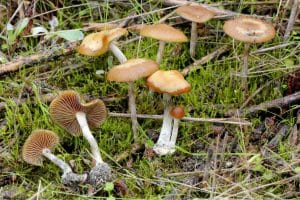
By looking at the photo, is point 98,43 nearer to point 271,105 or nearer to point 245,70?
point 245,70

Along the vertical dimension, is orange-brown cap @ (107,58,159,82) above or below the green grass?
above

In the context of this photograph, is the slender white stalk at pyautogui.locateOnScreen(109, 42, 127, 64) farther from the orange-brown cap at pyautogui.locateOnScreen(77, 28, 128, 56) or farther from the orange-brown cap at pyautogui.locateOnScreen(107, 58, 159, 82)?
the orange-brown cap at pyautogui.locateOnScreen(107, 58, 159, 82)

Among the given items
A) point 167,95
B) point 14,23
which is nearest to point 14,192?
point 167,95

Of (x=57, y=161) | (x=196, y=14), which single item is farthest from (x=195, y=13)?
(x=57, y=161)

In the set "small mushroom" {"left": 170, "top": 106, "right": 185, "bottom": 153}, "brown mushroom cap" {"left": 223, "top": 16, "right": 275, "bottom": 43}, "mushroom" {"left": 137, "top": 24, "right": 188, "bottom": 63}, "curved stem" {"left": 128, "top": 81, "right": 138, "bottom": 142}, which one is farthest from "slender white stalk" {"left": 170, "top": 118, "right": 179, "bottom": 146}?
"brown mushroom cap" {"left": 223, "top": 16, "right": 275, "bottom": 43}

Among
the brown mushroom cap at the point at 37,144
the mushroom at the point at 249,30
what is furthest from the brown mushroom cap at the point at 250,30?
the brown mushroom cap at the point at 37,144

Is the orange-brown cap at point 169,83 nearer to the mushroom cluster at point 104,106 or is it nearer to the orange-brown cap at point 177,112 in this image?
the mushroom cluster at point 104,106

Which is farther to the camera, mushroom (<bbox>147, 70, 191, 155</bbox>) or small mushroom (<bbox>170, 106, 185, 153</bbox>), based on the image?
small mushroom (<bbox>170, 106, 185, 153</bbox>)

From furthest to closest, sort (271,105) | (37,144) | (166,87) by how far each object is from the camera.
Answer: (271,105) → (37,144) → (166,87)

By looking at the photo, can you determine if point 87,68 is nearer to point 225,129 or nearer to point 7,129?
point 7,129
